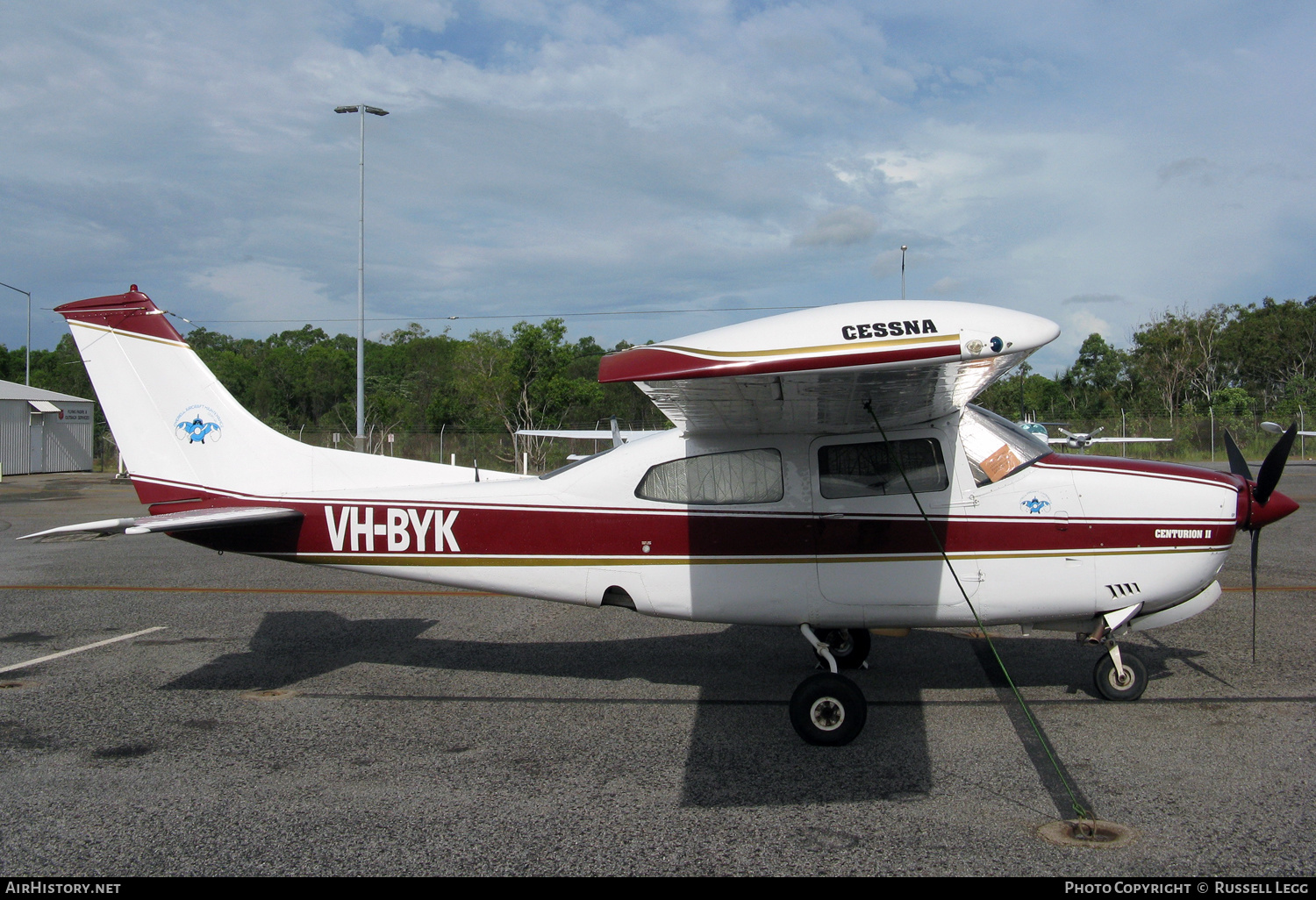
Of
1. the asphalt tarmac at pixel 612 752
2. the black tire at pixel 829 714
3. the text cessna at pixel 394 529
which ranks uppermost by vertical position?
the text cessna at pixel 394 529

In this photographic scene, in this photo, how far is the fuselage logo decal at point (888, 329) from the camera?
3.69m

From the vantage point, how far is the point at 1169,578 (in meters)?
5.39

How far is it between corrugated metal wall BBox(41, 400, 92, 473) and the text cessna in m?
38.0

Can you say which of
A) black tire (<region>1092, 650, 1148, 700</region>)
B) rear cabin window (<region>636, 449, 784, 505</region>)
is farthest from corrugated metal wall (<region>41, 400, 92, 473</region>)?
black tire (<region>1092, 650, 1148, 700</region>)

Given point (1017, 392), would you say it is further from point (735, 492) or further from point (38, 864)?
point (38, 864)

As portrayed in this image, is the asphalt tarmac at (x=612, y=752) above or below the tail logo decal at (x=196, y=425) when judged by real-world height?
below

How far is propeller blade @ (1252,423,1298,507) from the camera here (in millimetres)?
5531

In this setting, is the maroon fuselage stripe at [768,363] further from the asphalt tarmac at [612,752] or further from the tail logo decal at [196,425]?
the tail logo decal at [196,425]

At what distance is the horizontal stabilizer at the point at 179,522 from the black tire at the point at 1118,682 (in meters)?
5.71

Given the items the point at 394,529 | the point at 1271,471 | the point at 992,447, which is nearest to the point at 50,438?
the point at 394,529

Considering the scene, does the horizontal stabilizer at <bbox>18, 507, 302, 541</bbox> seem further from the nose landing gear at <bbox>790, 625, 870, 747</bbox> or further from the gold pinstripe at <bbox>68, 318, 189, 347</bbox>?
the nose landing gear at <bbox>790, 625, 870, 747</bbox>

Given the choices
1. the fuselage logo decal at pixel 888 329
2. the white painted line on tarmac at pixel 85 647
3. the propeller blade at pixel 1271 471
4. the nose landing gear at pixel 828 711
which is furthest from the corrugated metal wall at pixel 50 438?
the propeller blade at pixel 1271 471

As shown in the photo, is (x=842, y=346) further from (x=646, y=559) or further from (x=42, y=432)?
(x=42, y=432)
